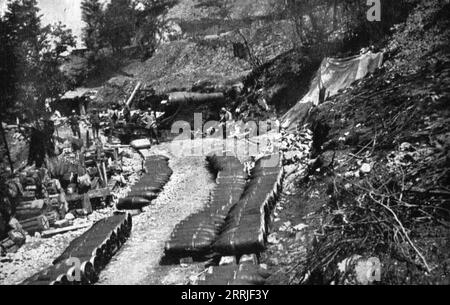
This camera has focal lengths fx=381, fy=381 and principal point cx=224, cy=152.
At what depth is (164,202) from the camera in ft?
49.5

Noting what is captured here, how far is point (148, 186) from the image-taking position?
15.6 meters

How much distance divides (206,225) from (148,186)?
516cm

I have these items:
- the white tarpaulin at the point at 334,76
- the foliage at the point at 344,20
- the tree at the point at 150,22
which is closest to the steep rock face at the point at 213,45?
the tree at the point at 150,22

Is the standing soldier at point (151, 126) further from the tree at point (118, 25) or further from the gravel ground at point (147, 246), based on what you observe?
the tree at point (118, 25)

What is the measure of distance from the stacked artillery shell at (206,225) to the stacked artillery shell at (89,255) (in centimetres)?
194

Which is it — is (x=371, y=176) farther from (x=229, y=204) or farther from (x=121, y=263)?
(x=121, y=263)

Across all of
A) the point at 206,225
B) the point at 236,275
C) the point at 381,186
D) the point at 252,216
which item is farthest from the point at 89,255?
the point at 381,186

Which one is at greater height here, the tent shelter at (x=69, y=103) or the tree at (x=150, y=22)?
the tree at (x=150, y=22)

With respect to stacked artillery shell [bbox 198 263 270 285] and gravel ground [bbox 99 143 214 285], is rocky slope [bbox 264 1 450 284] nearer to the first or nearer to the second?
stacked artillery shell [bbox 198 263 270 285]

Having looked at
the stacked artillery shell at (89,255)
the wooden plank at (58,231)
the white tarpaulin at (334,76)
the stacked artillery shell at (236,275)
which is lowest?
the wooden plank at (58,231)

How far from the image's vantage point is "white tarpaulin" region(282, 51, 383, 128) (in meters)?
17.5

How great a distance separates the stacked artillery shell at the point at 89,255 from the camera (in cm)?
960

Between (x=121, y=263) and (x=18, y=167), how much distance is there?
11981mm
